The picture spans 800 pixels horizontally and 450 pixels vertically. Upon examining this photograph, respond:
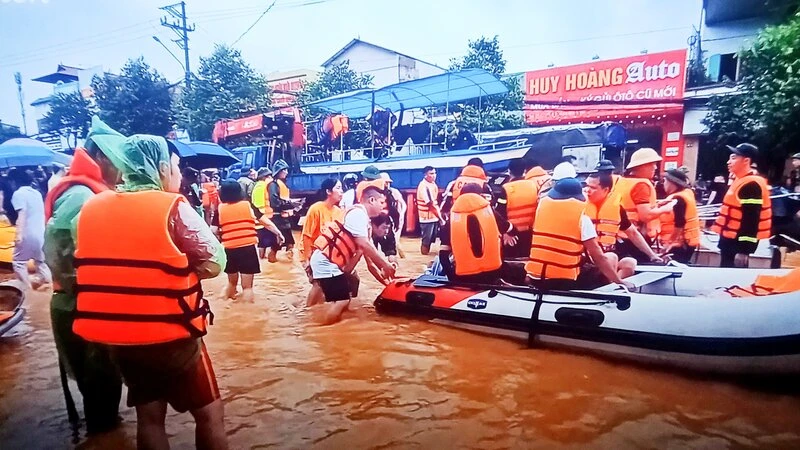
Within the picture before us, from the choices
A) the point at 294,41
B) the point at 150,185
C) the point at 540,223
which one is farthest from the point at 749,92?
the point at 150,185

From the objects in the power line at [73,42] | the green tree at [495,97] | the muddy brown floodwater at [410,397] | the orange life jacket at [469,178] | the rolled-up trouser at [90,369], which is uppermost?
the power line at [73,42]

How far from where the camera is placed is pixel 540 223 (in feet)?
7.57

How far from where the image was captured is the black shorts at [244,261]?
8.30 feet

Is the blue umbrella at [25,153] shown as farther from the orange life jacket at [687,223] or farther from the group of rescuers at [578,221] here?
the orange life jacket at [687,223]

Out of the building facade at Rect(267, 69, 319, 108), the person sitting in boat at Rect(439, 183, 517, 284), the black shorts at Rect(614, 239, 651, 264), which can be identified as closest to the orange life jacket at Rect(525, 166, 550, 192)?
the person sitting in boat at Rect(439, 183, 517, 284)

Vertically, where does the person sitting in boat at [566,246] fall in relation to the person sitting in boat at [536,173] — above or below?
below

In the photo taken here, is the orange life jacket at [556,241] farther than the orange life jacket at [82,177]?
Yes

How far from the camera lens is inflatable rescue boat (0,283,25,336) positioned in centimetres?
223

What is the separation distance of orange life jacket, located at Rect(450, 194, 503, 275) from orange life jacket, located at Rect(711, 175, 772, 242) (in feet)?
2.88

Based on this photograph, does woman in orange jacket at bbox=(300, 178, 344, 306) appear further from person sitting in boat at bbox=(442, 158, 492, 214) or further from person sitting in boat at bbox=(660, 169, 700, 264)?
person sitting in boat at bbox=(660, 169, 700, 264)

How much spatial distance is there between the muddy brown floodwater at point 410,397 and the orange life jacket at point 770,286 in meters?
0.36

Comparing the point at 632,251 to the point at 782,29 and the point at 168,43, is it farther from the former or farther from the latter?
the point at 168,43

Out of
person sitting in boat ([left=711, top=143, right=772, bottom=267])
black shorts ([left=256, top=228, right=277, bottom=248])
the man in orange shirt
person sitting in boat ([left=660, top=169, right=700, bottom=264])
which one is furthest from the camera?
black shorts ([left=256, top=228, right=277, bottom=248])

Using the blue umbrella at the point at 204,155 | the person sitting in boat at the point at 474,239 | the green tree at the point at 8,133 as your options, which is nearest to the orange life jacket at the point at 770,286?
the person sitting in boat at the point at 474,239
